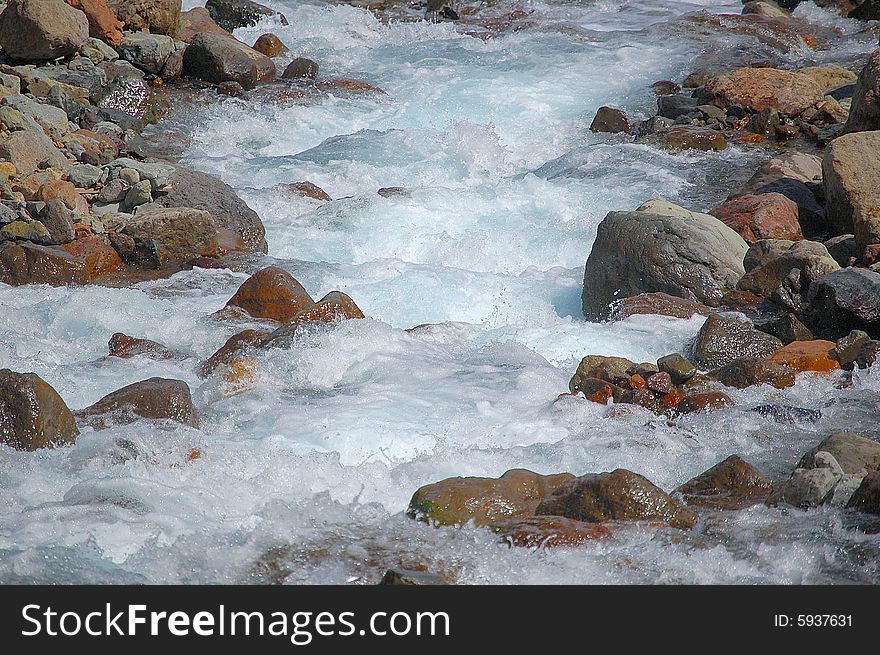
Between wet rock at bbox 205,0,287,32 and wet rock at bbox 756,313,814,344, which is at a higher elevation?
wet rock at bbox 205,0,287,32

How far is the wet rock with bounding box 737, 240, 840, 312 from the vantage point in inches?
267

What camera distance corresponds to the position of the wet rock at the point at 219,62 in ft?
42.0

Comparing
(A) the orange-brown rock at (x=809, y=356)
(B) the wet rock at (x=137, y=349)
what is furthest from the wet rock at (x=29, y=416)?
(A) the orange-brown rock at (x=809, y=356)

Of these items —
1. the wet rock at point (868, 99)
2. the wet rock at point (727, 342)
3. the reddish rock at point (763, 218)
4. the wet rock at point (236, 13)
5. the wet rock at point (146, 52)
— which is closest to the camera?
the wet rock at point (727, 342)

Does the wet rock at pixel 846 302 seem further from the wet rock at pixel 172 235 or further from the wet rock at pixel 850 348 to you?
the wet rock at pixel 172 235

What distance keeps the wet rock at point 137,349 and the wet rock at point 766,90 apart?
809 cm

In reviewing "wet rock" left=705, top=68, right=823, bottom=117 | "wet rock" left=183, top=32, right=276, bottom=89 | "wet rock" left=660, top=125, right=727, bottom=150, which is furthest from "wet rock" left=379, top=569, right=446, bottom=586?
"wet rock" left=183, top=32, right=276, bottom=89

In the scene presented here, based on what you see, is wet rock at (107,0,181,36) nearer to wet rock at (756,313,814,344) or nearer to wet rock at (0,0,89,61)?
wet rock at (0,0,89,61)

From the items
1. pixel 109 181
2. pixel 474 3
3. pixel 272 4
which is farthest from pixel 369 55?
pixel 109 181

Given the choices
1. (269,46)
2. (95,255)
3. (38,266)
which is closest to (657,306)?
(95,255)

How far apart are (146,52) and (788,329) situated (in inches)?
381

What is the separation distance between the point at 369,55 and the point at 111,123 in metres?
5.85

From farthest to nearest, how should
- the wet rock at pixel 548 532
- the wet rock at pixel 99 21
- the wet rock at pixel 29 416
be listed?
1. the wet rock at pixel 99 21
2. the wet rock at pixel 29 416
3. the wet rock at pixel 548 532

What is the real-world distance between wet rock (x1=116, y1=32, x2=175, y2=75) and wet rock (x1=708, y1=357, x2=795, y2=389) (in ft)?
31.8
